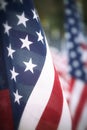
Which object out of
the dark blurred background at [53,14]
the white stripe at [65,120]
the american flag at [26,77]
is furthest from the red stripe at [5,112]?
the dark blurred background at [53,14]

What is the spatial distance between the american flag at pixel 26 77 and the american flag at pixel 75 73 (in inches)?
67.4

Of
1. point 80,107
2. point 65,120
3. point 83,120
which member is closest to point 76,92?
point 80,107

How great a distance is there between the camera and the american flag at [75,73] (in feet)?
13.1

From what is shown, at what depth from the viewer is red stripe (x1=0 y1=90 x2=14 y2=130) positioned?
87.7 inches

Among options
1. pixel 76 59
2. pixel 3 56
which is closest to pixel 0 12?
pixel 3 56

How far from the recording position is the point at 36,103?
2209 mm

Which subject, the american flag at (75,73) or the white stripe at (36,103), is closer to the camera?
the white stripe at (36,103)

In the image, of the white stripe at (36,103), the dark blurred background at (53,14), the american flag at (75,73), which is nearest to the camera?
the white stripe at (36,103)

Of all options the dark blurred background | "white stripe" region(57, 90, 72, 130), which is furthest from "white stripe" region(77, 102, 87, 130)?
the dark blurred background

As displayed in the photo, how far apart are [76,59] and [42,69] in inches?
72.9

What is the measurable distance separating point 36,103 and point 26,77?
0.15 m

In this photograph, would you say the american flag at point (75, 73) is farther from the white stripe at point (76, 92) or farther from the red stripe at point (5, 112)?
the red stripe at point (5, 112)

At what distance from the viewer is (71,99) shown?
4070mm

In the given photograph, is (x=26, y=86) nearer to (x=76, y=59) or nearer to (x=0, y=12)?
(x=0, y=12)
